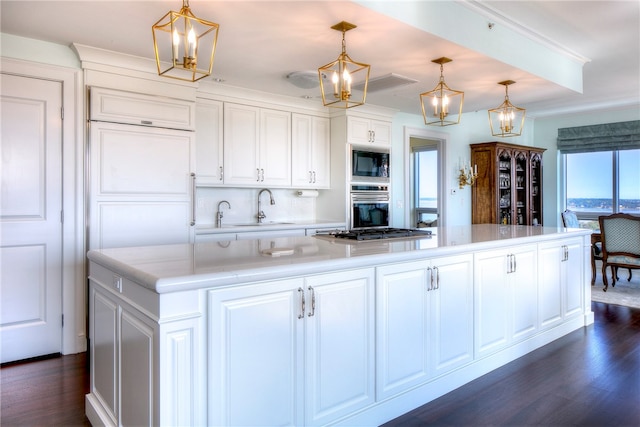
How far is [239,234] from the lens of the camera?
4184 mm

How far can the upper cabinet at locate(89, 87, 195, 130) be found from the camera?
3.36 metres

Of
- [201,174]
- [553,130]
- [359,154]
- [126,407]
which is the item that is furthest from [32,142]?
[553,130]

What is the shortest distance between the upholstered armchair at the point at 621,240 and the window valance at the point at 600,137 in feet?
7.16

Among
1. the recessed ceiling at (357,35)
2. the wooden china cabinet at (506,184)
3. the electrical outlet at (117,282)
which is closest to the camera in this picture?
the electrical outlet at (117,282)

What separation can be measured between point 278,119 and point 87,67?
6.57ft

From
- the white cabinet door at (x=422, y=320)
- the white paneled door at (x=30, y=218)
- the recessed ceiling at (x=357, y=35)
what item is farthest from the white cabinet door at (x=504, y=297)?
the white paneled door at (x=30, y=218)

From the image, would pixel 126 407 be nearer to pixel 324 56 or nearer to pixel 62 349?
pixel 62 349

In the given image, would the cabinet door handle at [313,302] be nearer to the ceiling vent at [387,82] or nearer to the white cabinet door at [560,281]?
the white cabinet door at [560,281]

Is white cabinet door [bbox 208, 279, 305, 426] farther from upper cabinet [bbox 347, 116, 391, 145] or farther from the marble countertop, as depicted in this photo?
upper cabinet [bbox 347, 116, 391, 145]

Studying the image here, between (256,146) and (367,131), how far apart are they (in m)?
1.44

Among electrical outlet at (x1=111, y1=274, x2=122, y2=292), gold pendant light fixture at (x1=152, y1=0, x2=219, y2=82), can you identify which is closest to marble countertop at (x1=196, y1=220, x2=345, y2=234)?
gold pendant light fixture at (x1=152, y1=0, x2=219, y2=82)

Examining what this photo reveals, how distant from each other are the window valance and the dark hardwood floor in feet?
14.7

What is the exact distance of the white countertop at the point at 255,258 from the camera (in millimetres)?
1586

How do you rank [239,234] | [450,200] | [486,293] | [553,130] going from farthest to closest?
[553,130], [450,200], [239,234], [486,293]
